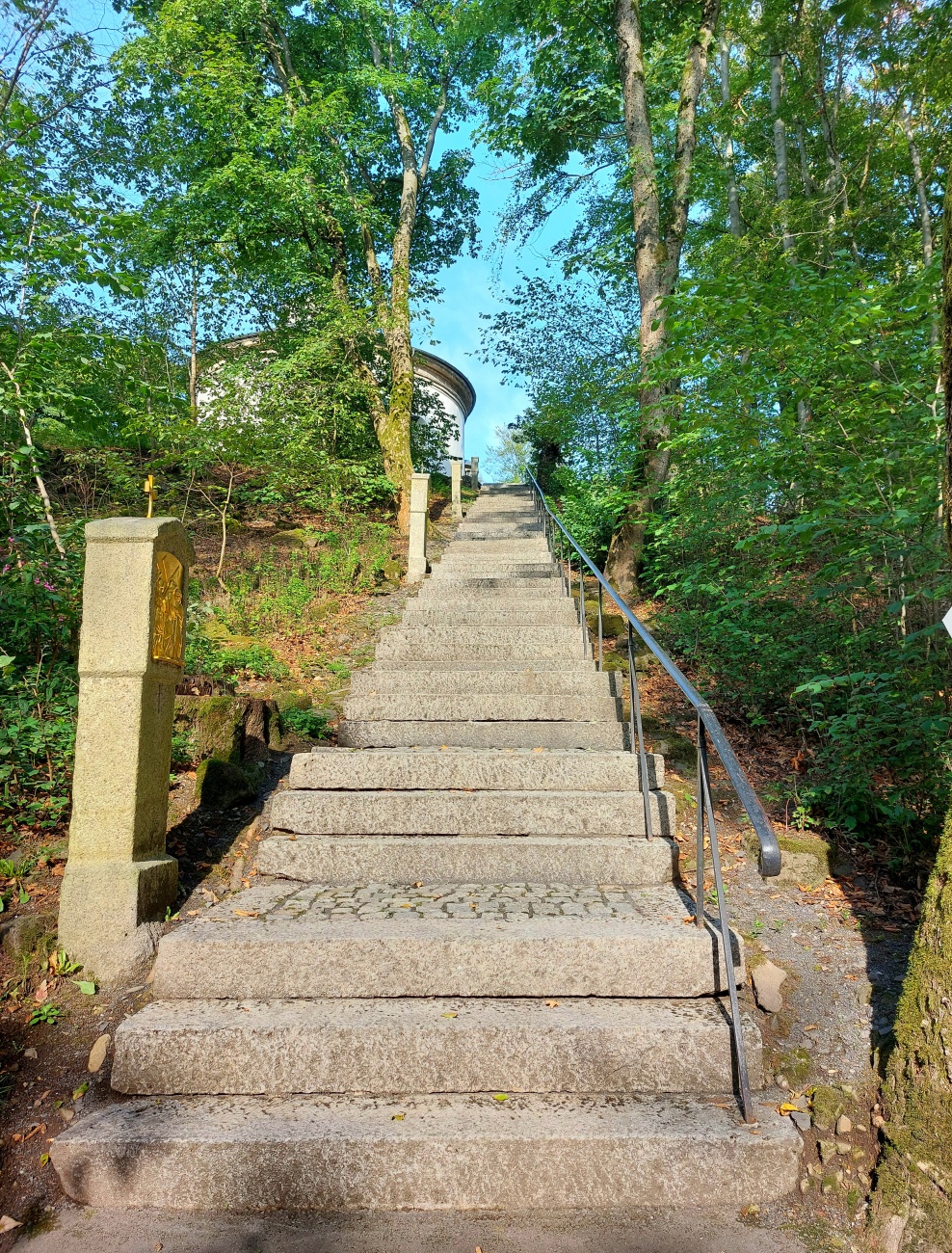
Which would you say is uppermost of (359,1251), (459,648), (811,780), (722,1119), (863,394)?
(863,394)

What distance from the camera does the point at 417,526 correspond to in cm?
839

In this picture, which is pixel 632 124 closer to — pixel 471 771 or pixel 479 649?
pixel 479 649

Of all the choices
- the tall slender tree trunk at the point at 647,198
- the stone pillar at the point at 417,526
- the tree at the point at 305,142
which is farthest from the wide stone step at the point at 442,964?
the tree at the point at 305,142

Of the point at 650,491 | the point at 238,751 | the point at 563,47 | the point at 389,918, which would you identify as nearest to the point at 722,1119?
the point at 389,918

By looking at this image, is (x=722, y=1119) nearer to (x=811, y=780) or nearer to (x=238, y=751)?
(x=811, y=780)

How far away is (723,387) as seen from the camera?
4.96 metres

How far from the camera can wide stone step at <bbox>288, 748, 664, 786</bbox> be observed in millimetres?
3697

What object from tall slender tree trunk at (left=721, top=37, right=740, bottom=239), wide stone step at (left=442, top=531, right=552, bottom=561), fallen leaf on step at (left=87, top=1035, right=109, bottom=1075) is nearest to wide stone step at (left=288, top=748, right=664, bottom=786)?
fallen leaf on step at (left=87, top=1035, right=109, bottom=1075)

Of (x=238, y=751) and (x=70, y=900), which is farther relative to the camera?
(x=238, y=751)

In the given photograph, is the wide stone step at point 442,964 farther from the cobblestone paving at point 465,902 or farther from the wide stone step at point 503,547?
the wide stone step at point 503,547

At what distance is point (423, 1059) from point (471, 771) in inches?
60.3

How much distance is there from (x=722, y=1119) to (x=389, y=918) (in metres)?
1.35

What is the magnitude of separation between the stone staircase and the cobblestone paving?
0.05ft

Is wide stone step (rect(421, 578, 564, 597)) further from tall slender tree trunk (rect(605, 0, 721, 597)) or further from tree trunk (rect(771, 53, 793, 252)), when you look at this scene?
tree trunk (rect(771, 53, 793, 252))
